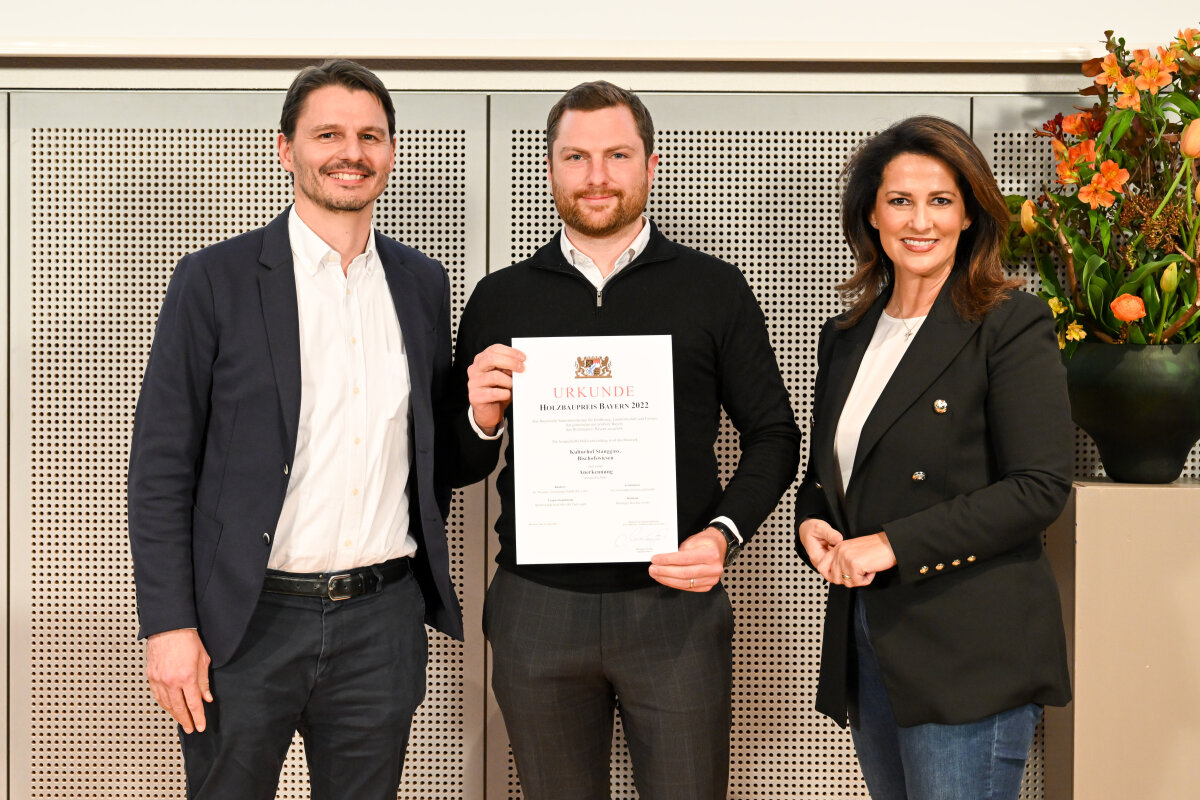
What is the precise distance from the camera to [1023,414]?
5.69 ft

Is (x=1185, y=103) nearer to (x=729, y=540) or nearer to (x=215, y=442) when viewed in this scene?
(x=729, y=540)

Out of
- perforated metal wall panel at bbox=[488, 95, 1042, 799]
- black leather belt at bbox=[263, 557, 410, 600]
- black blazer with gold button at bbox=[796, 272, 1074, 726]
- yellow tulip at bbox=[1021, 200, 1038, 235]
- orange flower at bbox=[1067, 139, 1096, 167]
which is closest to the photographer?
black blazer with gold button at bbox=[796, 272, 1074, 726]

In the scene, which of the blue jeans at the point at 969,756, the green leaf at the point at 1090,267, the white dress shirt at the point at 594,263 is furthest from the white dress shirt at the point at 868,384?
the green leaf at the point at 1090,267

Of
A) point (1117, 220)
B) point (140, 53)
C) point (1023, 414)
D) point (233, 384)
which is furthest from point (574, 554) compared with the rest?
point (140, 53)

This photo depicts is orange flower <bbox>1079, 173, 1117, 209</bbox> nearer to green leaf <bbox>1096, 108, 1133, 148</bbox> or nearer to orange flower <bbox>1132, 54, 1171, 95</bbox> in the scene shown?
green leaf <bbox>1096, 108, 1133, 148</bbox>

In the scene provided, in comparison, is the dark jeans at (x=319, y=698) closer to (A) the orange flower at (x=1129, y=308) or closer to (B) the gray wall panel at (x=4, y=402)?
(B) the gray wall panel at (x=4, y=402)

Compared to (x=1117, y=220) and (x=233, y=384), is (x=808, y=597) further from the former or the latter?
(x=233, y=384)

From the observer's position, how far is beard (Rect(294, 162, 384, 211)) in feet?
6.55

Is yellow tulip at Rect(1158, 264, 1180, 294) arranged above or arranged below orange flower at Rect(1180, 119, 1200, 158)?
below

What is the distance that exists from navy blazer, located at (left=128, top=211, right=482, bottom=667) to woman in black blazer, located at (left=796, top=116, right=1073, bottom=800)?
3.66 feet

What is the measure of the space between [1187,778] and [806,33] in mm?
2516

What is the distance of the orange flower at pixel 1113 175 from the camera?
2.32 metres

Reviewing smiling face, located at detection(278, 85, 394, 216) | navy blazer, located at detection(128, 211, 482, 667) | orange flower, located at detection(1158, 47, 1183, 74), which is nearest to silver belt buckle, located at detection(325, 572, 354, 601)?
navy blazer, located at detection(128, 211, 482, 667)

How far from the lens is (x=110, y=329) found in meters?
2.79
